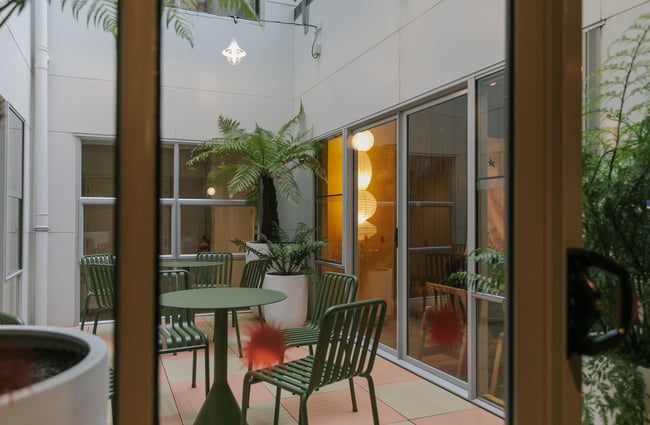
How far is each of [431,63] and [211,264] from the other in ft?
6.79

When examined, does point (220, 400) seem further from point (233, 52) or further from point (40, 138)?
point (40, 138)

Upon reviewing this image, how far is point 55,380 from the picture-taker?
569 millimetres

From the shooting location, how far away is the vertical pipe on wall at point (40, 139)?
70 cm

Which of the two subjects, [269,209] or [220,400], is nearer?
[220,400]

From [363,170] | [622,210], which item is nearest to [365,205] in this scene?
[363,170]

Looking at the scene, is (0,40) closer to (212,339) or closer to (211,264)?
(212,339)

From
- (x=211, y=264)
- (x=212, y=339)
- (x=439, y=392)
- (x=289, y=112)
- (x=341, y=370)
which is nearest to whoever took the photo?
(x=212, y=339)

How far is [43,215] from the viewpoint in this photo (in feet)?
2.38

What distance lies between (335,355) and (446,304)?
1.01 meters

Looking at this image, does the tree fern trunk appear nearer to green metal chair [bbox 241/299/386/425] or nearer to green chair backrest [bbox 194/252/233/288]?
green chair backrest [bbox 194/252/233/288]

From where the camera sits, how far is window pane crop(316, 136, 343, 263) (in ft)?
15.2

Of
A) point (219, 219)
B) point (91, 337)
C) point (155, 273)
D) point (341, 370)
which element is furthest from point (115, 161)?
point (219, 219)

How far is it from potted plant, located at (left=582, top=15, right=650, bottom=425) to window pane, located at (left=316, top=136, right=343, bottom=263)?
10.4ft

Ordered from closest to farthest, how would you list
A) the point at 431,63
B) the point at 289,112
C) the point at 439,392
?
the point at 439,392 < the point at 431,63 < the point at 289,112
